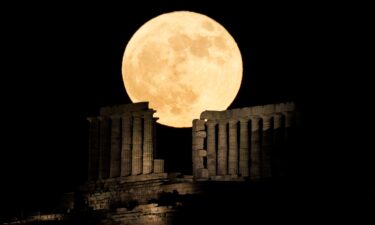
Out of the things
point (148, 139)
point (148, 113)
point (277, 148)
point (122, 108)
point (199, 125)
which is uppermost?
point (122, 108)

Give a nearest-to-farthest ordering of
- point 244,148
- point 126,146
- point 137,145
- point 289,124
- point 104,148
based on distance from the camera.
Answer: point 289,124
point 244,148
point 137,145
point 126,146
point 104,148

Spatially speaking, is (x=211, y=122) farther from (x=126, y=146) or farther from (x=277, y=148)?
(x=126, y=146)

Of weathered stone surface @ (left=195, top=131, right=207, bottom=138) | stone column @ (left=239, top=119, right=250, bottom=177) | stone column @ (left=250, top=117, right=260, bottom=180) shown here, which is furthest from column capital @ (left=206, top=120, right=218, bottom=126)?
stone column @ (left=250, top=117, right=260, bottom=180)

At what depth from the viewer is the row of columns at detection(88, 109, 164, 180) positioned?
105 meters

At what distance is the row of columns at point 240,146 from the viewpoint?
4055 inches

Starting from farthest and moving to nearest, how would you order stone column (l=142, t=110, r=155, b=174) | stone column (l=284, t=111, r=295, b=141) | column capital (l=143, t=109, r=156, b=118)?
column capital (l=143, t=109, r=156, b=118) → stone column (l=142, t=110, r=155, b=174) → stone column (l=284, t=111, r=295, b=141)

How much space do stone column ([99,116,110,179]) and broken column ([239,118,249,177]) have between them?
8484 mm

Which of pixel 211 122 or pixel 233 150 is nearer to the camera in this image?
pixel 233 150

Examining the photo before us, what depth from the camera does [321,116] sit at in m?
102

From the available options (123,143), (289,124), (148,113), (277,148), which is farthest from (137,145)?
(289,124)

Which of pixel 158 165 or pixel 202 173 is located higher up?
pixel 158 165

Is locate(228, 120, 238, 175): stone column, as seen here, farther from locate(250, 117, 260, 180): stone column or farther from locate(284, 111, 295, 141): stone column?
locate(284, 111, 295, 141): stone column

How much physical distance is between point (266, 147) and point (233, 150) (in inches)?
85.8

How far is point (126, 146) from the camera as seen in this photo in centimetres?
10581
